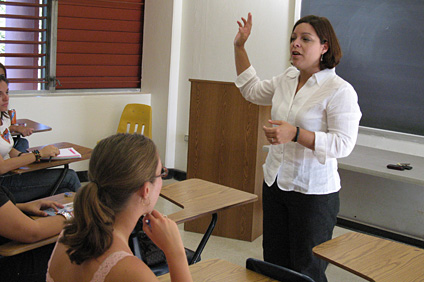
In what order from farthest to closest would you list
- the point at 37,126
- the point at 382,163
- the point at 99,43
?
the point at 99,43
the point at 37,126
the point at 382,163

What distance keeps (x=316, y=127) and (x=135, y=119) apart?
10.6ft

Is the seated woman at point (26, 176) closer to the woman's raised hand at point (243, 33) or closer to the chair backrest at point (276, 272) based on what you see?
the woman's raised hand at point (243, 33)

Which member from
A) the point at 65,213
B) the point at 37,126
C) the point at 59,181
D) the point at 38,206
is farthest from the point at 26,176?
the point at 65,213

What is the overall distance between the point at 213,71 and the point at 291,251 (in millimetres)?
3076

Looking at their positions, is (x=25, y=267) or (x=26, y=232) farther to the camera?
(x=25, y=267)

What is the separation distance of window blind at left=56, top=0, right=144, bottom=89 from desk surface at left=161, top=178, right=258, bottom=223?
9.65 feet

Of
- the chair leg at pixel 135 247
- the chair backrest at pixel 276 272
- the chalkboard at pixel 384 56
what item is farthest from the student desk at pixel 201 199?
the chalkboard at pixel 384 56

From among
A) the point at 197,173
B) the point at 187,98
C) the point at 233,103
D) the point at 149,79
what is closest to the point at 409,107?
the point at 233,103

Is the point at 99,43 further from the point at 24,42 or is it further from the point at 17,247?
the point at 17,247

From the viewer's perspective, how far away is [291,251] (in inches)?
88.0

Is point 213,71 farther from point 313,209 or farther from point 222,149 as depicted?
point 313,209

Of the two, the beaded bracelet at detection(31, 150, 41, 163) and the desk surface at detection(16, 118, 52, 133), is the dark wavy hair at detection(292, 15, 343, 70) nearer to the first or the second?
the beaded bracelet at detection(31, 150, 41, 163)

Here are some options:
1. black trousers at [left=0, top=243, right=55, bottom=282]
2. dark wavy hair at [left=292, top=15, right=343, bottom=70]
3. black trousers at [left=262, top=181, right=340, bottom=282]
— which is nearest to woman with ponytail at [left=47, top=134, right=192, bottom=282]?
black trousers at [left=0, top=243, right=55, bottom=282]

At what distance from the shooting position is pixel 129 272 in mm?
1194
